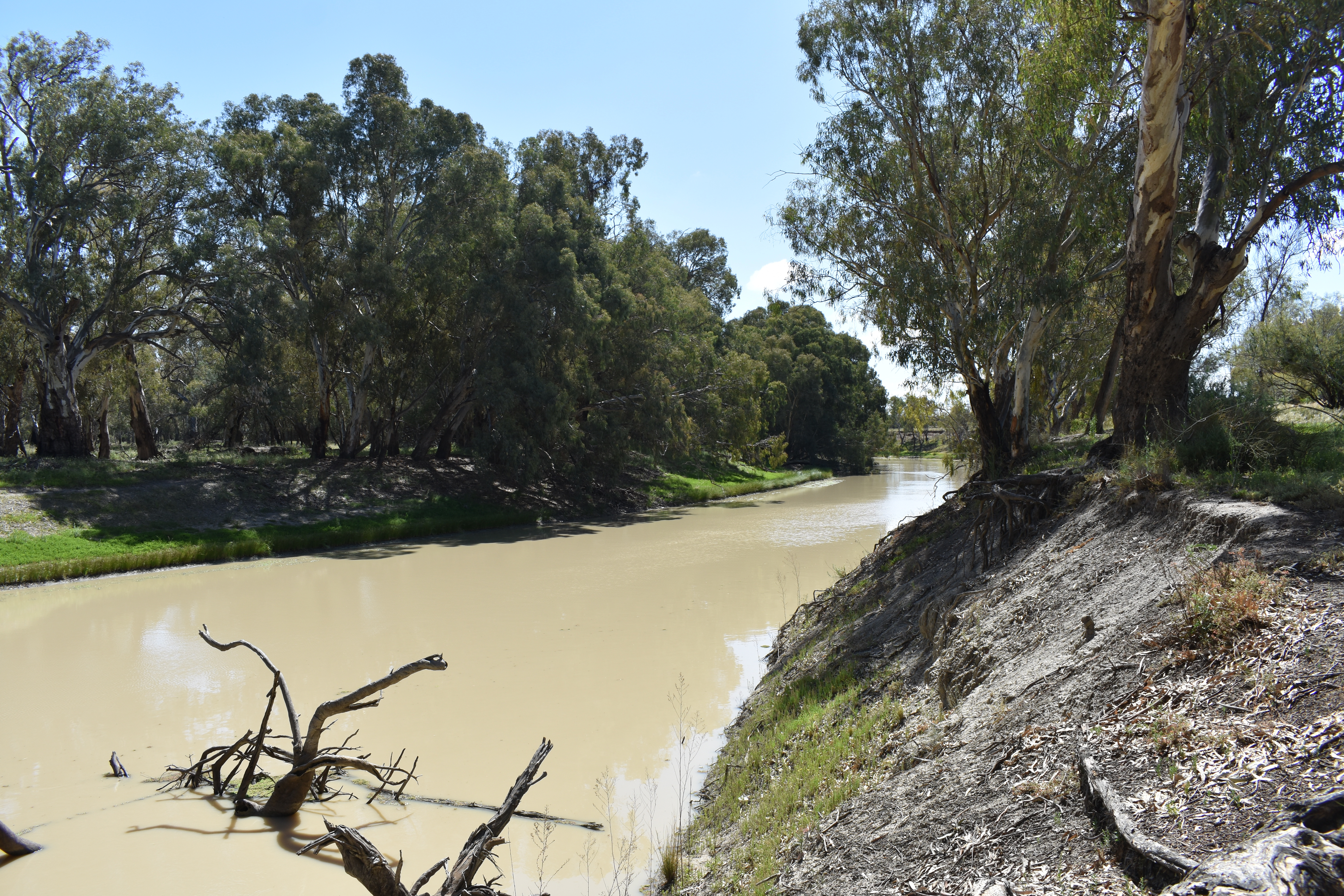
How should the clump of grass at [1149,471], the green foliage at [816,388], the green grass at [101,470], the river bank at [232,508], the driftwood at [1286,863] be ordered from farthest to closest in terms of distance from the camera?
the green foliage at [816,388], the green grass at [101,470], the river bank at [232,508], the clump of grass at [1149,471], the driftwood at [1286,863]

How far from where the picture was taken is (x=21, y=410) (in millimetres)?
33594

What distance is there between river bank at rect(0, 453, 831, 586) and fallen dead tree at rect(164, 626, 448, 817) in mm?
13537

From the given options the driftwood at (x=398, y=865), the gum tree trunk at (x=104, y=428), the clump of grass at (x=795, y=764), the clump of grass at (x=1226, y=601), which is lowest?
the clump of grass at (x=795, y=764)

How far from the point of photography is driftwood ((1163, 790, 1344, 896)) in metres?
2.36

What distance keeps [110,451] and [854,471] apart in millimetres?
47179

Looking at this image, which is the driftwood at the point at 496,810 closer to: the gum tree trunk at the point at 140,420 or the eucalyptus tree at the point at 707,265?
the gum tree trunk at the point at 140,420

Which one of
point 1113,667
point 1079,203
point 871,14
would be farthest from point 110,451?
point 1113,667

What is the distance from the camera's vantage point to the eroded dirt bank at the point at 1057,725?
122 inches

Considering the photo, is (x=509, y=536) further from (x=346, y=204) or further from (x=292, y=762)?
(x=292, y=762)

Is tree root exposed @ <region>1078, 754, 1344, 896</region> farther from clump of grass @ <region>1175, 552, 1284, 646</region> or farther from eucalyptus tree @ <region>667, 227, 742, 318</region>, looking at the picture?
eucalyptus tree @ <region>667, 227, 742, 318</region>

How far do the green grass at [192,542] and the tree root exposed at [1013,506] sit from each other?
18.2 metres

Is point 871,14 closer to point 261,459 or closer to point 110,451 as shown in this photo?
point 261,459

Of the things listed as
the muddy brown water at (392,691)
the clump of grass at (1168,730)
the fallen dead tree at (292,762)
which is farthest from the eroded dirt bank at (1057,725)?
the fallen dead tree at (292,762)

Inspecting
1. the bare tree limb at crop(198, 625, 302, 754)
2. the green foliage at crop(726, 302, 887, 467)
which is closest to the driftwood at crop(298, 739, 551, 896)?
the bare tree limb at crop(198, 625, 302, 754)
